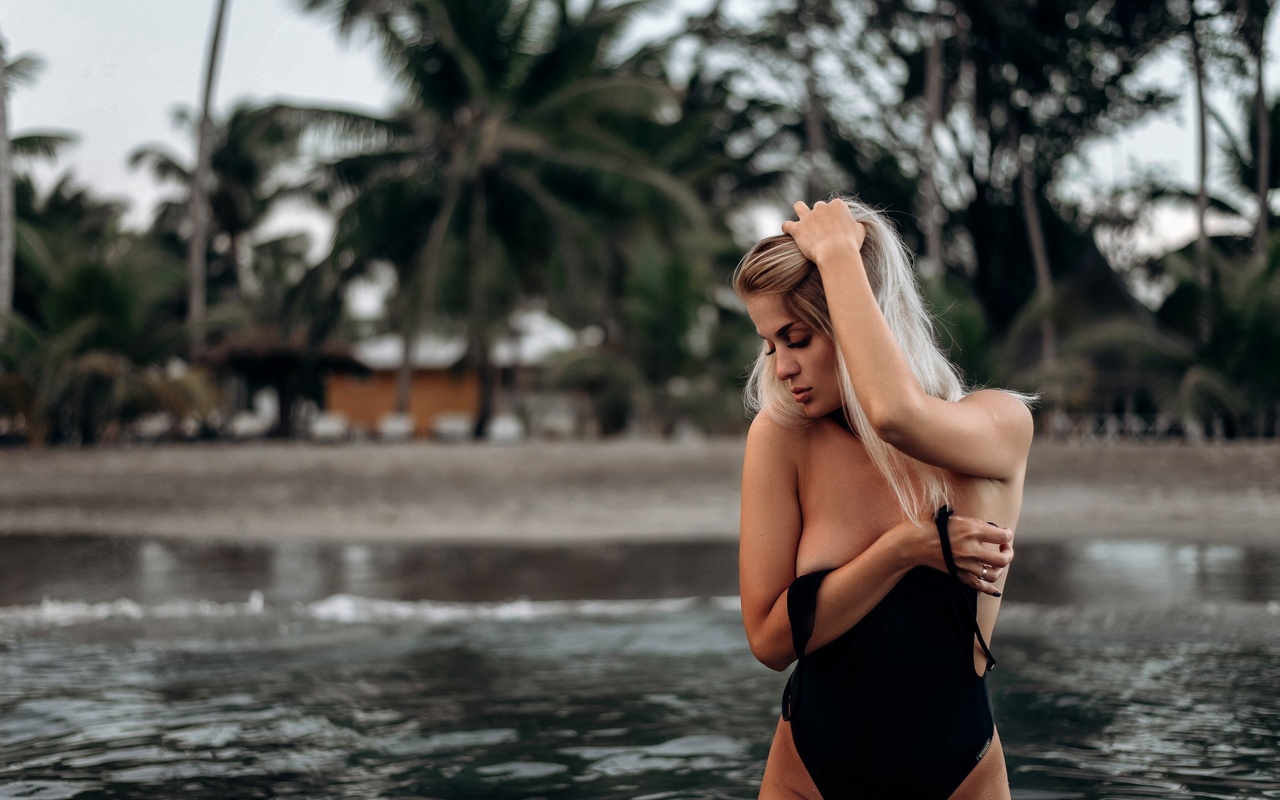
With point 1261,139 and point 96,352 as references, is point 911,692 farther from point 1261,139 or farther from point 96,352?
point 1261,139

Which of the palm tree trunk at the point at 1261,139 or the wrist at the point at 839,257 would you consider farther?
the palm tree trunk at the point at 1261,139

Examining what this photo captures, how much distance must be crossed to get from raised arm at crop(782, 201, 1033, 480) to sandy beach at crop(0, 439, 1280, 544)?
28.2ft

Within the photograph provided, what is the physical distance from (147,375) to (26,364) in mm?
1411

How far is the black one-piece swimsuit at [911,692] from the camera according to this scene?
168 centimetres

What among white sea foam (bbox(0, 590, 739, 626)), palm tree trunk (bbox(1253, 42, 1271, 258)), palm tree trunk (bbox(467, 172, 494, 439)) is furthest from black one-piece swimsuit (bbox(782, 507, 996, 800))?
palm tree trunk (bbox(1253, 42, 1271, 258))

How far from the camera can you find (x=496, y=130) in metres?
19.4

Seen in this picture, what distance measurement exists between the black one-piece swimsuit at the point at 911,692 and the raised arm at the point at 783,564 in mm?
42

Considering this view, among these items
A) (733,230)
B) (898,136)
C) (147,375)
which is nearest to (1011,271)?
(898,136)

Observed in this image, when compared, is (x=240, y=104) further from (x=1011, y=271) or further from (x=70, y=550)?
(x=70, y=550)

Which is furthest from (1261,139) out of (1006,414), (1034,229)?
(1006,414)

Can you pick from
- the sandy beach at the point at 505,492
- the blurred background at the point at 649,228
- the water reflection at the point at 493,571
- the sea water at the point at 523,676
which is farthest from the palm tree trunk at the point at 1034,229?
the sea water at the point at 523,676

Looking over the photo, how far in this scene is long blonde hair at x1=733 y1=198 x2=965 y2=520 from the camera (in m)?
1.64

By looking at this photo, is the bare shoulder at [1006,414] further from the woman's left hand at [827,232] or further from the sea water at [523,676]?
the sea water at [523,676]

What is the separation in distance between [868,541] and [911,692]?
22cm
